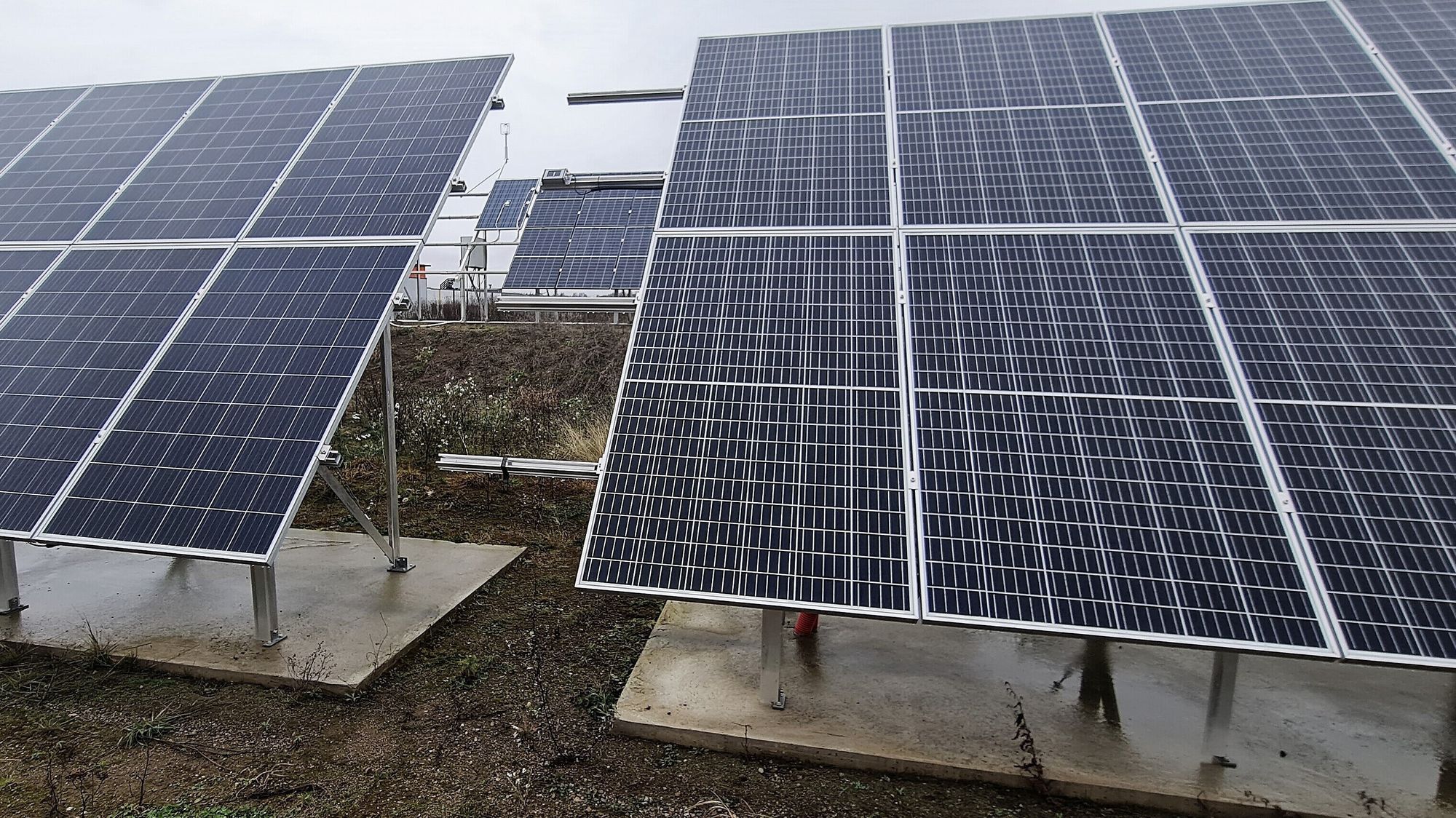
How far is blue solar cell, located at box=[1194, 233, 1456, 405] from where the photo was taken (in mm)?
5105

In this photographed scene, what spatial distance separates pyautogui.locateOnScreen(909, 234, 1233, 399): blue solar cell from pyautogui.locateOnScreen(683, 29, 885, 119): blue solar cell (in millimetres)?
2659

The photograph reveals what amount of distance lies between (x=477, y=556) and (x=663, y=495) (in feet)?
13.8

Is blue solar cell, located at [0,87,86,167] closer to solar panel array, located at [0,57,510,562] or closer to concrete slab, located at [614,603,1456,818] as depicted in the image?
solar panel array, located at [0,57,510,562]

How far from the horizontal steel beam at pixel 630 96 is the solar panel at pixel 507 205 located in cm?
1575

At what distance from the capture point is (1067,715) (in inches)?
211

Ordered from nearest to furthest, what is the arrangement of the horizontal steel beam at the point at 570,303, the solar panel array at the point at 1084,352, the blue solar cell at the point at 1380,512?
the blue solar cell at the point at 1380,512
the solar panel array at the point at 1084,352
the horizontal steel beam at the point at 570,303

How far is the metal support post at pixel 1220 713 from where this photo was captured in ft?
15.5

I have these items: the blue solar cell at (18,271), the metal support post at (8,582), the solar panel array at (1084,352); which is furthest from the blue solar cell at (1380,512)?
the blue solar cell at (18,271)

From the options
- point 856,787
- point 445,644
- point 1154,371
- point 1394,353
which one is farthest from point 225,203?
point 1394,353

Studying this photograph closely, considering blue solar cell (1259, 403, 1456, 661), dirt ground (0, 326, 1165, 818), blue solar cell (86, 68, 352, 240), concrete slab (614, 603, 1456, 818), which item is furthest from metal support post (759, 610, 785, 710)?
blue solar cell (86, 68, 352, 240)

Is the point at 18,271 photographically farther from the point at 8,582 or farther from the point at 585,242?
the point at 585,242

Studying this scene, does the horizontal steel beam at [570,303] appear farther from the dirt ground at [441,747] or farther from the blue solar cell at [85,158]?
the dirt ground at [441,747]

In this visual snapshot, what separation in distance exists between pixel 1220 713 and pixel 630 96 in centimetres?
885

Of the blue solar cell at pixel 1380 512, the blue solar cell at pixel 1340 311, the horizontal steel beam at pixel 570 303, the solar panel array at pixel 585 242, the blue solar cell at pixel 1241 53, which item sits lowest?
the horizontal steel beam at pixel 570 303
